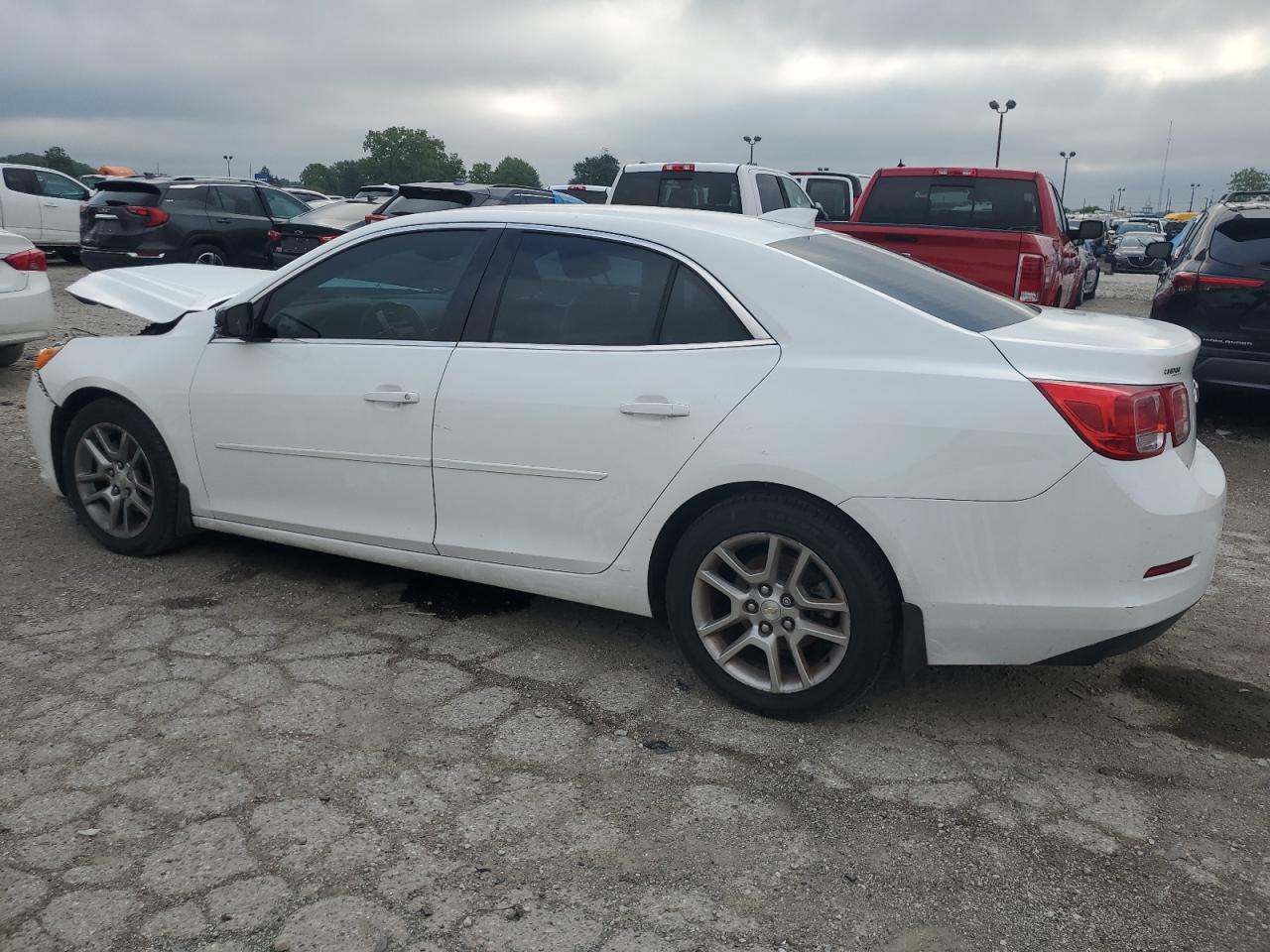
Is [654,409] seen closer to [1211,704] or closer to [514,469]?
[514,469]

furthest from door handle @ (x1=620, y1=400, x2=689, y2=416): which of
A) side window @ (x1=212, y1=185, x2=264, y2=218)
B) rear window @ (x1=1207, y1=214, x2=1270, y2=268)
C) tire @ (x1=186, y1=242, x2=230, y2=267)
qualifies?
side window @ (x1=212, y1=185, x2=264, y2=218)

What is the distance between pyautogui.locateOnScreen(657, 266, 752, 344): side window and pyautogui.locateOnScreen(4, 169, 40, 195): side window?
63.5ft

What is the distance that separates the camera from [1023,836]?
2.87 metres

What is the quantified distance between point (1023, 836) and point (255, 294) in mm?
3425

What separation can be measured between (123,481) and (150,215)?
Answer: 11569 millimetres

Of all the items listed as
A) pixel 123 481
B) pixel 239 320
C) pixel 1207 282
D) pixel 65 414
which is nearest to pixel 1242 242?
pixel 1207 282

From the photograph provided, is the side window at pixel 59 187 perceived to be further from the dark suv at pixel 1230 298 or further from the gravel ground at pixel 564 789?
the dark suv at pixel 1230 298

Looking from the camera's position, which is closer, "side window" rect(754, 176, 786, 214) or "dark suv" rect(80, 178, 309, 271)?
"side window" rect(754, 176, 786, 214)

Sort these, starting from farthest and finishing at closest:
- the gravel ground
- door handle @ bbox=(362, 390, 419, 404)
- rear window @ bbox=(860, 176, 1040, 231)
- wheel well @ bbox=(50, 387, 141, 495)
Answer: rear window @ bbox=(860, 176, 1040, 231) < wheel well @ bbox=(50, 387, 141, 495) < door handle @ bbox=(362, 390, 419, 404) < the gravel ground

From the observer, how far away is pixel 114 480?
15.7ft

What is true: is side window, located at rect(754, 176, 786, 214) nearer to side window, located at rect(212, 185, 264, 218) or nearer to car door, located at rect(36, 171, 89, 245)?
side window, located at rect(212, 185, 264, 218)

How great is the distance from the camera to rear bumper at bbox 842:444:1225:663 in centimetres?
299

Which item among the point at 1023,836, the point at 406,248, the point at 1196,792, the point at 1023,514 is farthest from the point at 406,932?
the point at 406,248

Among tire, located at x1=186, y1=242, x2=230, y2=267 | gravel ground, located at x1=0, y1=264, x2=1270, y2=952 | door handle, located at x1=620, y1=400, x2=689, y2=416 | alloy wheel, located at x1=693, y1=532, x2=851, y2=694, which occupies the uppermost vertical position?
door handle, located at x1=620, y1=400, x2=689, y2=416
